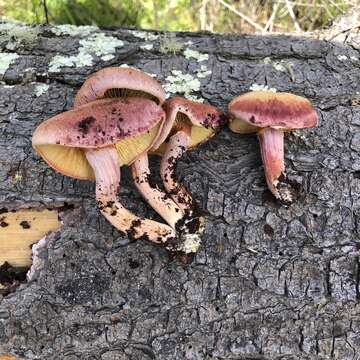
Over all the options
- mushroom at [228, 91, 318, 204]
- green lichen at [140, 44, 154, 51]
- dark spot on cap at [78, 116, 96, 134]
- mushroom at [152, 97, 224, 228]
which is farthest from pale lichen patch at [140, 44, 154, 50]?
dark spot on cap at [78, 116, 96, 134]

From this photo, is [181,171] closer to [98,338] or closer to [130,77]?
[130,77]

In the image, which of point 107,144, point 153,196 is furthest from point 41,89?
point 153,196

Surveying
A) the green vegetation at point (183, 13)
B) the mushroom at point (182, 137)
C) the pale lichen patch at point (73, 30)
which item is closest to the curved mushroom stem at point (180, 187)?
the mushroom at point (182, 137)

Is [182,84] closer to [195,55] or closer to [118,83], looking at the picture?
[195,55]

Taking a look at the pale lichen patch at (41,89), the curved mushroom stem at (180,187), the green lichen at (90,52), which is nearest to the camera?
the curved mushroom stem at (180,187)

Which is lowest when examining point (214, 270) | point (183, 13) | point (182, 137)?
point (214, 270)

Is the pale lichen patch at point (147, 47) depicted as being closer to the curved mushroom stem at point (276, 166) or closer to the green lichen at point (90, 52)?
the green lichen at point (90, 52)

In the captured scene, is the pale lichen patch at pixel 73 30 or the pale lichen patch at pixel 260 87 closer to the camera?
the pale lichen patch at pixel 260 87
